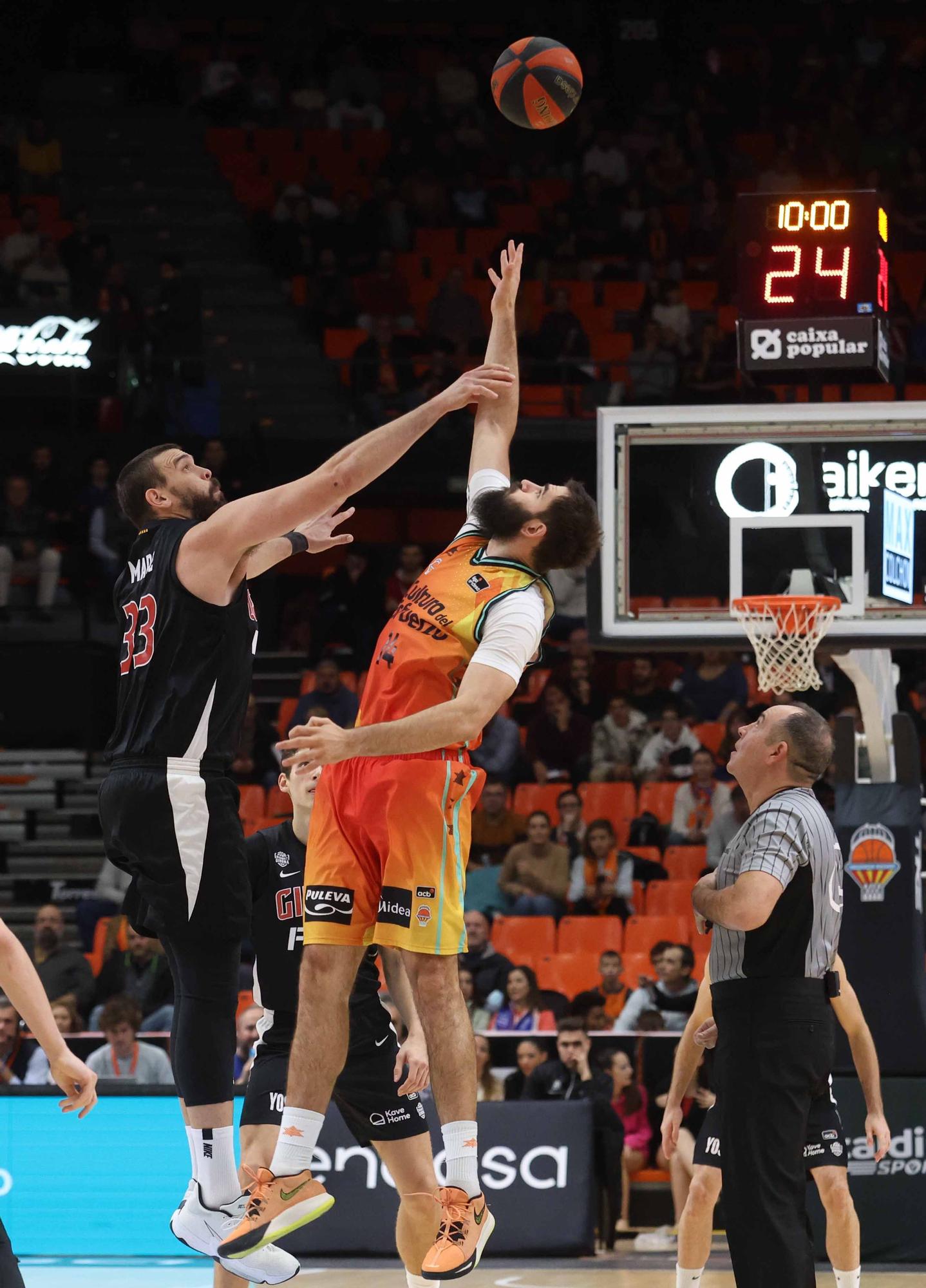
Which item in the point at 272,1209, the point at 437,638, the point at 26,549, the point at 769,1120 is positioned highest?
the point at 26,549

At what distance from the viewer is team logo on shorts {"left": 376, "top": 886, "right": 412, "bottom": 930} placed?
561 centimetres

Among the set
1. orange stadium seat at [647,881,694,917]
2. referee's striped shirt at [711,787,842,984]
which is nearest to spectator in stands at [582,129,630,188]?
orange stadium seat at [647,881,694,917]

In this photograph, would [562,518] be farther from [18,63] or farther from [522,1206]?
[18,63]

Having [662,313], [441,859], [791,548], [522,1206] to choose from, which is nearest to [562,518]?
[441,859]

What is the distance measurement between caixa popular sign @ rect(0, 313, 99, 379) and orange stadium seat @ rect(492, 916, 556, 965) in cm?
728

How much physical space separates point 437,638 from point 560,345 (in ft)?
41.1

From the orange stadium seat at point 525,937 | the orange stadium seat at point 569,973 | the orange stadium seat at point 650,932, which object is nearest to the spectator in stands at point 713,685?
the orange stadium seat at point 650,932

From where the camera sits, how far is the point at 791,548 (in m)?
9.67

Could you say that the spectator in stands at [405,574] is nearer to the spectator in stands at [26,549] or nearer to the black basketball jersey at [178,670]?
the spectator in stands at [26,549]

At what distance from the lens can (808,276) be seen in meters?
9.84

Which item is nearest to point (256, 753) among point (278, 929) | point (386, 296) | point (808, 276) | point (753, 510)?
point (386, 296)

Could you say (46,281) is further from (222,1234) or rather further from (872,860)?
(222,1234)

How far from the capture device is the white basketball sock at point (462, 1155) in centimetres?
562

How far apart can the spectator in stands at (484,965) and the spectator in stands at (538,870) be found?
96cm
